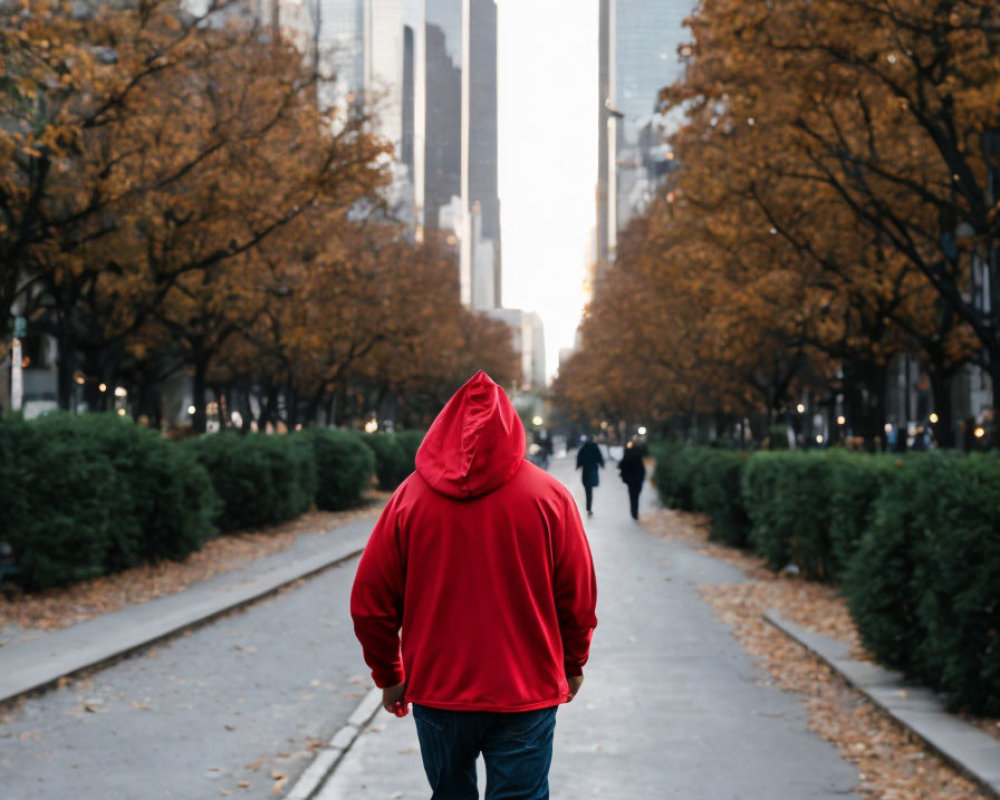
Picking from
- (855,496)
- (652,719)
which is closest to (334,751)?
(652,719)

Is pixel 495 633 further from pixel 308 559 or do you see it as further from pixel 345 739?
pixel 308 559

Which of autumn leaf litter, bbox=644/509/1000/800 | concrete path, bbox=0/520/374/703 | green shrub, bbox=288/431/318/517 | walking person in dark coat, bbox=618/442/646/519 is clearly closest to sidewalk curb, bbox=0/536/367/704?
concrete path, bbox=0/520/374/703

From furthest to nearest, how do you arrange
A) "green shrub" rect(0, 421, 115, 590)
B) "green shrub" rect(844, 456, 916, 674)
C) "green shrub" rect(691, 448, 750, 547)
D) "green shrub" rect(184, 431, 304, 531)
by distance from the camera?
"green shrub" rect(184, 431, 304, 531)
"green shrub" rect(691, 448, 750, 547)
"green shrub" rect(0, 421, 115, 590)
"green shrub" rect(844, 456, 916, 674)

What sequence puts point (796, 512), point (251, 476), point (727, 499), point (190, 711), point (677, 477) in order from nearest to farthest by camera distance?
point (190, 711), point (796, 512), point (727, 499), point (251, 476), point (677, 477)

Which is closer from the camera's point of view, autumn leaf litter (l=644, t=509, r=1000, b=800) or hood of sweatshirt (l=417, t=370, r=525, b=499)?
hood of sweatshirt (l=417, t=370, r=525, b=499)

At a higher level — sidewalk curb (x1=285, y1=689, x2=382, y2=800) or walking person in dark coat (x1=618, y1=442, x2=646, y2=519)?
walking person in dark coat (x1=618, y1=442, x2=646, y2=519)

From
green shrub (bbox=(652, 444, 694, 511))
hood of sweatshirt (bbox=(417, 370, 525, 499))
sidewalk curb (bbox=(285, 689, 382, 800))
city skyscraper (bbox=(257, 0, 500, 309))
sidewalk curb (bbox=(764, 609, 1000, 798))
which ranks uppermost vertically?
city skyscraper (bbox=(257, 0, 500, 309))

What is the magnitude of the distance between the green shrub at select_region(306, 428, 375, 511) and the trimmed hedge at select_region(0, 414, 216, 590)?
14053 millimetres

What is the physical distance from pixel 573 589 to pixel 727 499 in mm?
19327

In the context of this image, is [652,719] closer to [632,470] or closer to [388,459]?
[632,470]

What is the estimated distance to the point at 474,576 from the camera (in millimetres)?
3926

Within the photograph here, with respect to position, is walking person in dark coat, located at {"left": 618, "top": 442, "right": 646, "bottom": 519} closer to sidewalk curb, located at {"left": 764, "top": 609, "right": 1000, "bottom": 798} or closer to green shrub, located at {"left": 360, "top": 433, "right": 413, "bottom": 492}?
green shrub, located at {"left": 360, "top": 433, "right": 413, "bottom": 492}

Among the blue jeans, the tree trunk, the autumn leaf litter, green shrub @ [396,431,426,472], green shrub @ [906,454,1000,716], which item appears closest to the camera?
the blue jeans

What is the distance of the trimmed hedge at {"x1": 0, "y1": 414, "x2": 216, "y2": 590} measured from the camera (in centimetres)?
1355
